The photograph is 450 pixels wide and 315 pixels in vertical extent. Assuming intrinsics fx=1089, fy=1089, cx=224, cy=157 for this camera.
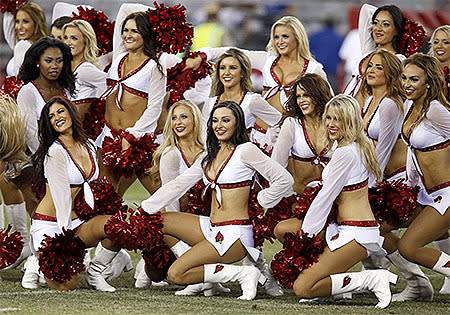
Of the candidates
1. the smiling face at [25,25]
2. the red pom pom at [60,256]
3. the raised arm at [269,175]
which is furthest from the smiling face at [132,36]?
the red pom pom at [60,256]

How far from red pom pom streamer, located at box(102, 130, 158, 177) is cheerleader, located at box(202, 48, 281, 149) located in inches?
16.2

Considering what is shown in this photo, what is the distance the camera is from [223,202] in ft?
21.0

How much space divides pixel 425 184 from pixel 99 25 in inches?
106

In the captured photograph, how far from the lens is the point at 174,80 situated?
7402 mm

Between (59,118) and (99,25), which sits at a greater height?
(99,25)

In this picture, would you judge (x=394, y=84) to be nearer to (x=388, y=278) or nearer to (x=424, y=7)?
→ (x=388, y=278)

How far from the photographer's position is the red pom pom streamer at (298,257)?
6.11m

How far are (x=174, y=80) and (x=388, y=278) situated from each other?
86.5 inches

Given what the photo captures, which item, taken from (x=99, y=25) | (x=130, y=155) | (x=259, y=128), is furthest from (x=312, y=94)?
(x=99, y=25)

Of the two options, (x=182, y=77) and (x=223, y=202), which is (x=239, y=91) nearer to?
(x=182, y=77)

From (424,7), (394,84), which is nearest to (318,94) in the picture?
(394,84)

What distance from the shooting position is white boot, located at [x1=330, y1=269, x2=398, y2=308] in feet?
19.8

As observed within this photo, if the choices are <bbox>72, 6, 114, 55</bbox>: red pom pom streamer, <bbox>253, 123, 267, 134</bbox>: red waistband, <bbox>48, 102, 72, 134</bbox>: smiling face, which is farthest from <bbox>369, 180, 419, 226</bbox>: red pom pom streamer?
<bbox>72, 6, 114, 55</bbox>: red pom pom streamer

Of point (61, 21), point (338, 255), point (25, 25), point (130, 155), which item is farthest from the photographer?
point (25, 25)
